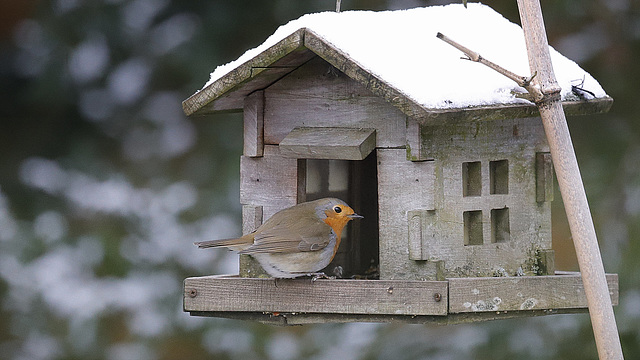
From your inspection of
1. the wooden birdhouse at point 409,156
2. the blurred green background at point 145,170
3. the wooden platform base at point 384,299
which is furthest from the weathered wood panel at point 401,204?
the blurred green background at point 145,170

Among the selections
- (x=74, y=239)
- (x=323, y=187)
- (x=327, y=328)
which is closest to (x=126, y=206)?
(x=74, y=239)

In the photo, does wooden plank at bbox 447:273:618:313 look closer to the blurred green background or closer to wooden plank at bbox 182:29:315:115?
wooden plank at bbox 182:29:315:115

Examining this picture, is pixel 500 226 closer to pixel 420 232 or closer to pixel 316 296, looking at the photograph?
pixel 420 232

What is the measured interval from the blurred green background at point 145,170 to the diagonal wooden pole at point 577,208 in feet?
8.23

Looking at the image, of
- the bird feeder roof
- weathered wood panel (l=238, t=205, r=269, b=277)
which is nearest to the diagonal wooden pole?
the bird feeder roof

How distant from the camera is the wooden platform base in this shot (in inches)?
115

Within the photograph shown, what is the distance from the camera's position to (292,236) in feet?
10.2

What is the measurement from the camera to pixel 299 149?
3.16m

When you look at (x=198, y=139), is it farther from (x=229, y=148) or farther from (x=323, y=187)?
(x=323, y=187)

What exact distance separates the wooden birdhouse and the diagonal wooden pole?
1.03ft

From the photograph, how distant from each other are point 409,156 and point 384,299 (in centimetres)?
47

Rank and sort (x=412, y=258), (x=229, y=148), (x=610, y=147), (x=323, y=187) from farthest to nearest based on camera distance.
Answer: (x=229, y=148), (x=610, y=147), (x=323, y=187), (x=412, y=258)

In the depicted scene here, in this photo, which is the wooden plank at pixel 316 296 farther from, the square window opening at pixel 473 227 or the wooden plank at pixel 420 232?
the square window opening at pixel 473 227

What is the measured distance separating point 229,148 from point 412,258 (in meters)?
2.77
